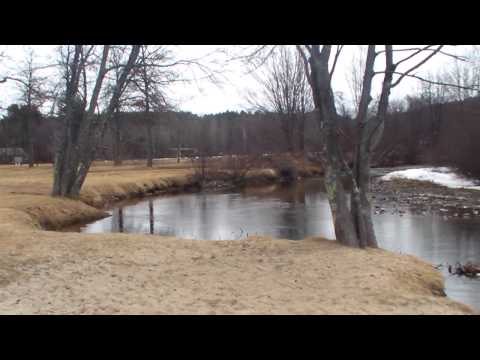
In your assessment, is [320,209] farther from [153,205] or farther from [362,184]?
[362,184]

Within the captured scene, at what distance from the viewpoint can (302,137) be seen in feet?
151

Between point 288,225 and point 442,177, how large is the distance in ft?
62.0

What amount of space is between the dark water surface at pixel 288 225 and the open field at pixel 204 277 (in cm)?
194

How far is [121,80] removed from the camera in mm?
18688

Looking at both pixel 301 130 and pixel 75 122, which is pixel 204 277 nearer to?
pixel 75 122

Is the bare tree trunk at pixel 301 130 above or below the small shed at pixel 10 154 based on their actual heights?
above

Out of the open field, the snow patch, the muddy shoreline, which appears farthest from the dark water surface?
the snow patch

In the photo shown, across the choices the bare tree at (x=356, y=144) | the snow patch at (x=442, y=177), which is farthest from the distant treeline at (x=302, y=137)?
A: the bare tree at (x=356, y=144)

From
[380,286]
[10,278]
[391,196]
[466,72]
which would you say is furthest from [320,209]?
[466,72]

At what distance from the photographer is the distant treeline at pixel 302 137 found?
31047 mm

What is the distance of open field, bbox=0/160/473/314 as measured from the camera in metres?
6.01

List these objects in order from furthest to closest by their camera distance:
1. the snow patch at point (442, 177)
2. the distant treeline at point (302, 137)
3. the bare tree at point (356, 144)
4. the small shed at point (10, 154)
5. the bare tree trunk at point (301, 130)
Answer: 1. the small shed at point (10, 154)
2. the bare tree trunk at point (301, 130)
3. the distant treeline at point (302, 137)
4. the snow patch at point (442, 177)
5. the bare tree at point (356, 144)

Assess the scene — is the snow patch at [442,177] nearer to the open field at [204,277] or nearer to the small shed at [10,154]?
the open field at [204,277]

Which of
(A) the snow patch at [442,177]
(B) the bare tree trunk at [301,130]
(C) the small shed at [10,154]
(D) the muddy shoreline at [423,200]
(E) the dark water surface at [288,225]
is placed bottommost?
(E) the dark water surface at [288,225]
